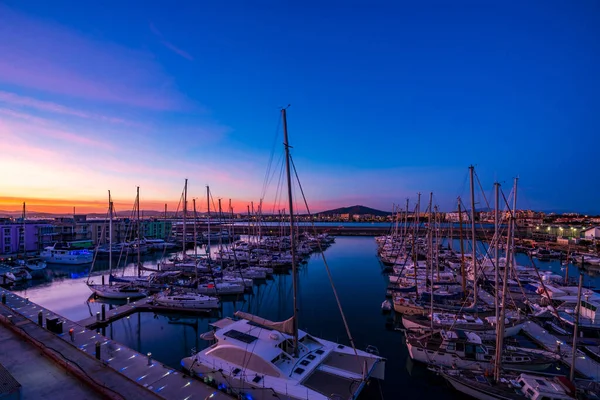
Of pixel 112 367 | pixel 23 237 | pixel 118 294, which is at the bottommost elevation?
pixel 118 294

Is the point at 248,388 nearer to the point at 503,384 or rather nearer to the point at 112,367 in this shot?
the point at 112,367

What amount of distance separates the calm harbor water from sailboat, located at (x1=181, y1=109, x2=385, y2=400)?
2125 mm

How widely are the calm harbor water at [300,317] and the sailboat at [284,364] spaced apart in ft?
6.97

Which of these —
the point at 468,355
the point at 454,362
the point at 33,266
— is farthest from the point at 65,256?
the point at 468,355

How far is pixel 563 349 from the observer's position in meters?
17.0

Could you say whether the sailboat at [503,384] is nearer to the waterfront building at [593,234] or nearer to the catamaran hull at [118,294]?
the catamaran hull at [118,294]

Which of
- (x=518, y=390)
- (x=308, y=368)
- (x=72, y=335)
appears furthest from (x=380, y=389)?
(x=72, y=335)

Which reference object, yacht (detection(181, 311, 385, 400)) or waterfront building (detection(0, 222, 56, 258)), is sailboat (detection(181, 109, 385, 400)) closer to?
A: yacht (detection(181, 311, 385, 400))

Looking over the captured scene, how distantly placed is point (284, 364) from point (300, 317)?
13.3 metres

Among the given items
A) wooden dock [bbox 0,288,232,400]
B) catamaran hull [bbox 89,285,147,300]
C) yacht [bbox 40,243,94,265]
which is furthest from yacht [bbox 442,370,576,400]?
yacht [bbox 40,243,94,265]

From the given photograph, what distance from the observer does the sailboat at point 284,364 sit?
11.3 metres

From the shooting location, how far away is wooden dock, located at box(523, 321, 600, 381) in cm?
1476

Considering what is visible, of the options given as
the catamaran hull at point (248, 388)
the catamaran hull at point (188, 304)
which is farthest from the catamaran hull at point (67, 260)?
the catamaran hull at point (248, 388)

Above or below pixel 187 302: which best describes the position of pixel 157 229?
above
